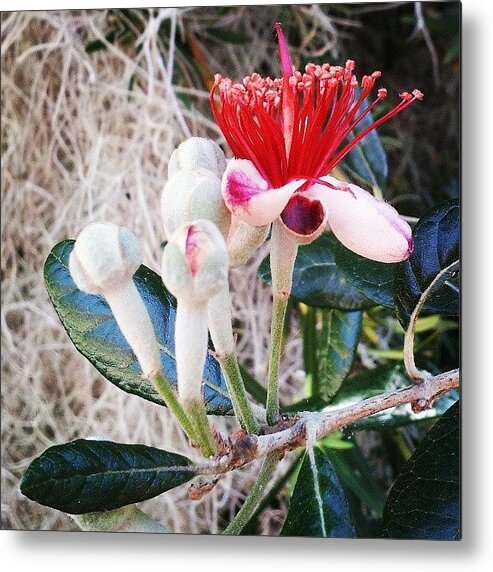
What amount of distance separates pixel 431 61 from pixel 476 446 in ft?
1.66

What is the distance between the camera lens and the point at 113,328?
45.4 inches

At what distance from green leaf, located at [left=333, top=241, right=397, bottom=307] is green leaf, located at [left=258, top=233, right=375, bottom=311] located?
0.6 inches

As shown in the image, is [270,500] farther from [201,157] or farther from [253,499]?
[201,157]

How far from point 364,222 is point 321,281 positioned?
0.22 m

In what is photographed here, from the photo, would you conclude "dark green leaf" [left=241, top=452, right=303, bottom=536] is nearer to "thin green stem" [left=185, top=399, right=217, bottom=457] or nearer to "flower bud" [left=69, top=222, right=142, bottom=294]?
"thin green stem" [left=185, top=399, right=217, bottom=457]

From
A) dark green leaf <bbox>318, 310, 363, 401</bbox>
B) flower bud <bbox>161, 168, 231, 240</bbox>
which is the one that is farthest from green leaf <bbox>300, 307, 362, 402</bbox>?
flower bud <bbox>161, 168, 231, 240</bbox>

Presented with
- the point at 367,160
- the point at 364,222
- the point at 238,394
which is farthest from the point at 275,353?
the point at 367,160

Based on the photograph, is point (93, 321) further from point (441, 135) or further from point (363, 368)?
point (441, 135)

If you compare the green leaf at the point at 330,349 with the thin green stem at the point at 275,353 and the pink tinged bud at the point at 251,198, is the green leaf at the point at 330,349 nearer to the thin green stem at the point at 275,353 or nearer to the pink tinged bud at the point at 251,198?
the thin green stem at the point at 275,353

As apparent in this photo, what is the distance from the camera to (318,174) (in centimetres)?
103

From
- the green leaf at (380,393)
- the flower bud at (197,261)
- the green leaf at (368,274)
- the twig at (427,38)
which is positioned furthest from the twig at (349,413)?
the twig at (427,38)

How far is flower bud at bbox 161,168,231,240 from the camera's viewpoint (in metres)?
0.95

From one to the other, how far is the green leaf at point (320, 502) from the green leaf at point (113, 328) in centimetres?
13

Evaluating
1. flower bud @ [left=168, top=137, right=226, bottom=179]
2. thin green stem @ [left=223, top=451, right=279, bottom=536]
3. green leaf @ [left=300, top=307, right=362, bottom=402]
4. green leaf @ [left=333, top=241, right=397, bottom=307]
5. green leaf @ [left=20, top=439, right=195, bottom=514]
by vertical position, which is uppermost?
flower bud @ [left=168, top=137, right=226, bottom=179]
